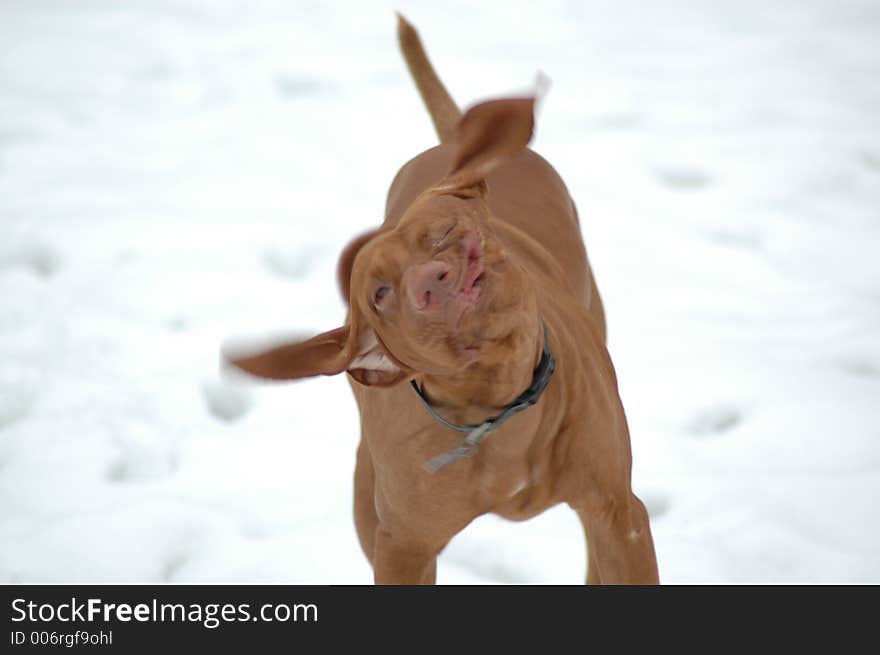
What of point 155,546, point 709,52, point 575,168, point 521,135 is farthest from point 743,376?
point 709,52

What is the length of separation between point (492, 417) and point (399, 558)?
14.1 inches

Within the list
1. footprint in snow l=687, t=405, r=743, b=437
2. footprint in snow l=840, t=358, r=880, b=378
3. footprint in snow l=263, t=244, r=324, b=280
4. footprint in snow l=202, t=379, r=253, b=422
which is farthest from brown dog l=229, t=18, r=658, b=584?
footprint in snow l=263, t=244, r=324, b=280

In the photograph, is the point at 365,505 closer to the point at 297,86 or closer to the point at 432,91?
the point at 432,91

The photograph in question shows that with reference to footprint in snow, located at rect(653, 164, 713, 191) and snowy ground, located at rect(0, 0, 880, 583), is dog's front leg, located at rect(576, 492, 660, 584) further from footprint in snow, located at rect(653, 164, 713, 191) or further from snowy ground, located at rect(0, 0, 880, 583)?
footprint in snow, located at rect(653, 164, 713, 191)

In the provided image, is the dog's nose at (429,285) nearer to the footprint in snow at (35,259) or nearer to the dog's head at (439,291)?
the dog's head at (439,291)

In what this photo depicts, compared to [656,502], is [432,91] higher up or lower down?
higher up

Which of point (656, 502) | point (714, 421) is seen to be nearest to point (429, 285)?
point (656, 502)

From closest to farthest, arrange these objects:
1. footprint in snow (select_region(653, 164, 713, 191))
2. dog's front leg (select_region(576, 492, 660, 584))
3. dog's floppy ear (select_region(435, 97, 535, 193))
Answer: dog's floppy ear (select_region(435, 97, 535, 193))
dog's front leg (select_region(576, 492, 660, 584))
footprint in snow (select_region(653, 164, 713, 191))

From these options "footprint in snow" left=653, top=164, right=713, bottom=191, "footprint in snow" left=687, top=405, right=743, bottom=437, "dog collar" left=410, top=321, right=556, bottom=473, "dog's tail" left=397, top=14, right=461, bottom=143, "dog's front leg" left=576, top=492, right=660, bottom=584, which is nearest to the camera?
"dog collar" left=410, top=321, right=556, bottom=473

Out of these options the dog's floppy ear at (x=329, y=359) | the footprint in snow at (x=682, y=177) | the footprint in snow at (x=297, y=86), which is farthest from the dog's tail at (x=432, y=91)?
the footprint in snow at (x=297, y=86)

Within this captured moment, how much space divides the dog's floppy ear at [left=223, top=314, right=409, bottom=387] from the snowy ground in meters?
1.15

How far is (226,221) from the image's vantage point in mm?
4293

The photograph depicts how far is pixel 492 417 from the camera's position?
1971 mm

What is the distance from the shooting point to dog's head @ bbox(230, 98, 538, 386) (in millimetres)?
1744
